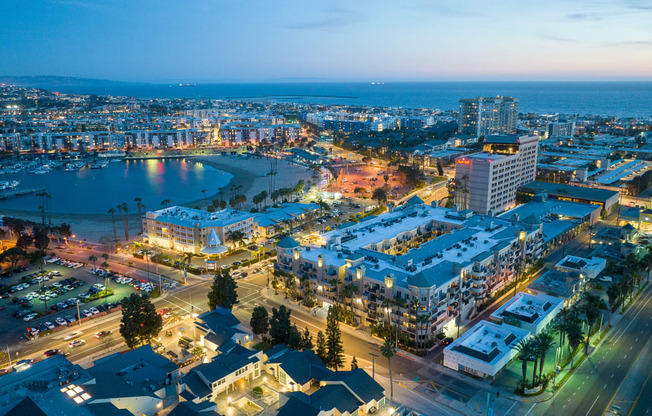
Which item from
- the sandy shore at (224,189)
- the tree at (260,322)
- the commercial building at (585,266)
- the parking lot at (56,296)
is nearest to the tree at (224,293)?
the tree at (260,322)

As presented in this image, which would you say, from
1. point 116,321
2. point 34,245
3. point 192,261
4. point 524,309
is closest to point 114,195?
point 34,245

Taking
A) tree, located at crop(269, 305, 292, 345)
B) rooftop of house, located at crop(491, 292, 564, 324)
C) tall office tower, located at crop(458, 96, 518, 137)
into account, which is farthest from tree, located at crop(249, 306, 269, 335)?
tall office tower, located at crop(458, 96, 518, 137)

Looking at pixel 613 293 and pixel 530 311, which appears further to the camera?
pixel 613 293

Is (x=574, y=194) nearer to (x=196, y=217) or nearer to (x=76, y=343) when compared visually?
(x=196, y=217)

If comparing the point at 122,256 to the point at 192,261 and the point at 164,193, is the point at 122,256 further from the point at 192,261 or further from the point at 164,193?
the point at 164,193

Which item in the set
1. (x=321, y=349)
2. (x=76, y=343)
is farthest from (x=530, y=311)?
(x=76, y=343)

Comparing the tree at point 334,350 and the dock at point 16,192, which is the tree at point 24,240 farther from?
the dock at point 16,192

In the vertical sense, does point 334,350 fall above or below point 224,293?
below
